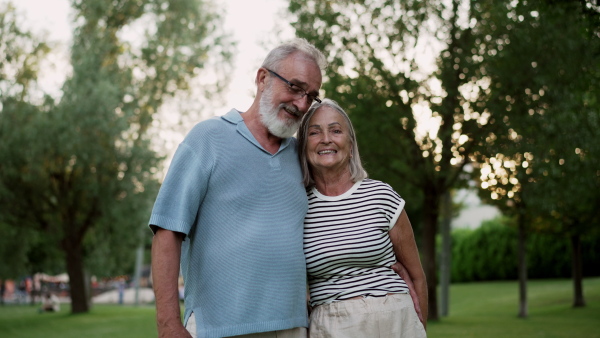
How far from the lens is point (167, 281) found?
10.9 feet

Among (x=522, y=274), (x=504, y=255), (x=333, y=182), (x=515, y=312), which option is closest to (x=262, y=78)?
(x=333, y=182)

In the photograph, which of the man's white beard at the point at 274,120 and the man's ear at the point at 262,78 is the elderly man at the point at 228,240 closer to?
the man's white beard at the point at 274,120

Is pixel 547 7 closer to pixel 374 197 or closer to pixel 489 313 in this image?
A: pixel 374 197

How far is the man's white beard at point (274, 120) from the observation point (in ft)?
12.4

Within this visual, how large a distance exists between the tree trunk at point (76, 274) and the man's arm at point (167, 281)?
25.1m

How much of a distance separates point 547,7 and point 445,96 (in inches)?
420

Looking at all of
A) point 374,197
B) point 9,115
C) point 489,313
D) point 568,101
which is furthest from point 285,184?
point 489,313

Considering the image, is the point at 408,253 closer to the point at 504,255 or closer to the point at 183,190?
the point at 183,190

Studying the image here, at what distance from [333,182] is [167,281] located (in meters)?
1.11

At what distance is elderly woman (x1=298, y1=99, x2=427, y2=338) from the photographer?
3.72m

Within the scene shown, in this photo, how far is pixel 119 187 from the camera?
25.1 meters

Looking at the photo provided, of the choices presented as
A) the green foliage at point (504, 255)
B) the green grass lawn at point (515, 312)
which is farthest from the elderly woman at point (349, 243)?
the green foliage at point (504, 255)

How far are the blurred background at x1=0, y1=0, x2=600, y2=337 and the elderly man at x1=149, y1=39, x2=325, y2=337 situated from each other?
569 centimetres

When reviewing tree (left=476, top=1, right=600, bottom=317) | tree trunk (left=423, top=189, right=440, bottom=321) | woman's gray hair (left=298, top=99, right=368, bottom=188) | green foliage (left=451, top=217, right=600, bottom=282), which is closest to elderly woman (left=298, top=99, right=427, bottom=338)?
woman's gray hair (left=298, top=99, right=368, bottom=188)
